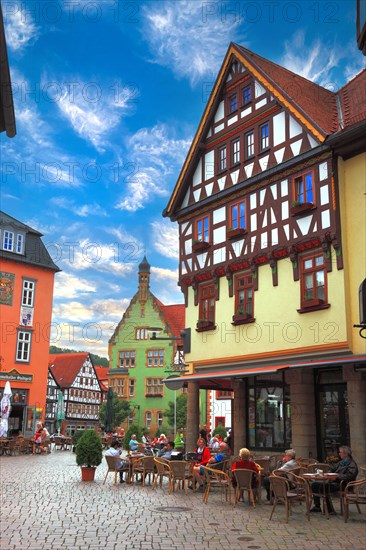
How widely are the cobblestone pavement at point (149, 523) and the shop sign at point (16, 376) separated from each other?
24.5 meters

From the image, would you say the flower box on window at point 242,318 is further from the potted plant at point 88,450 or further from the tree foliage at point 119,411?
the tree foliage at point 119,411

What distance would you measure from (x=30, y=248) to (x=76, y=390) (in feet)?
116

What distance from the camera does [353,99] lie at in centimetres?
2212

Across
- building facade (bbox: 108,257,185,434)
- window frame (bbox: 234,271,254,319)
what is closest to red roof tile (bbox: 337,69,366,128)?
window frame (bbox: 234,271,254,319)

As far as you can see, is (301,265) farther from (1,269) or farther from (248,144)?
(1,269)

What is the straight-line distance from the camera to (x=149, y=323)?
227 ft

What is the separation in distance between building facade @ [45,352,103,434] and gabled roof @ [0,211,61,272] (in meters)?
29.4

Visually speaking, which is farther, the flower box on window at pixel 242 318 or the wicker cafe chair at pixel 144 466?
the flower box on window at pixel 242 318

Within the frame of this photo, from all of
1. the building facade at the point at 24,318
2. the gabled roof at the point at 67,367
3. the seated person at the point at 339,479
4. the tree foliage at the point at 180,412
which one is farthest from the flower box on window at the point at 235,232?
the gabled roof at the point at 67,367

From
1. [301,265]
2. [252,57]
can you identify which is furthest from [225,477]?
[252,57]

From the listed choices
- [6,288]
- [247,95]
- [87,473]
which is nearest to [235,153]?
[247,95]

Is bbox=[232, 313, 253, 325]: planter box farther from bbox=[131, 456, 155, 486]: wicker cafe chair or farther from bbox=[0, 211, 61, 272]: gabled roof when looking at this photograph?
bbox=[0, 211, 61, 272]: gabled roof

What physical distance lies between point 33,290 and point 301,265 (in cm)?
2798

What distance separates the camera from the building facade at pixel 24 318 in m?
41.1
